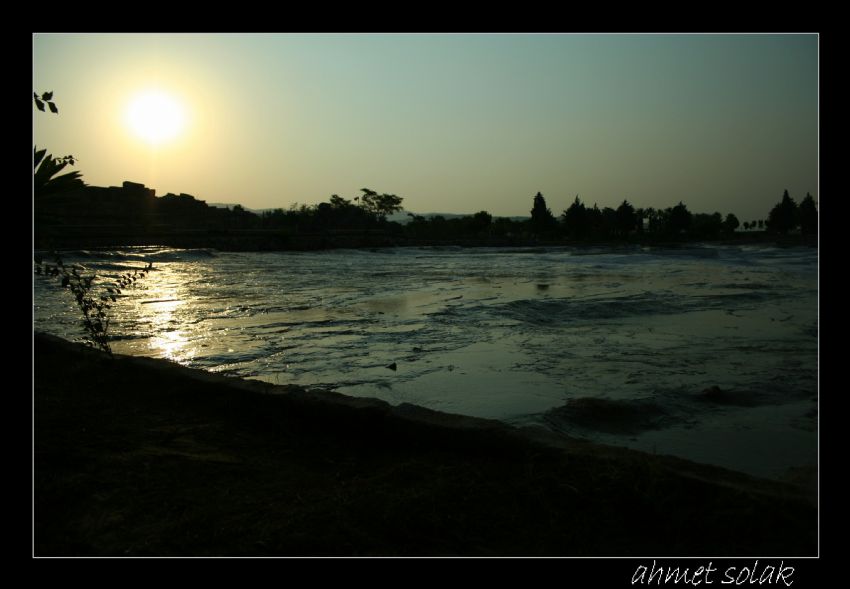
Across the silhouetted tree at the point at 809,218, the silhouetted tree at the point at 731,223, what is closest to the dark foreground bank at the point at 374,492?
the silhouetted tree at the point at 809,218

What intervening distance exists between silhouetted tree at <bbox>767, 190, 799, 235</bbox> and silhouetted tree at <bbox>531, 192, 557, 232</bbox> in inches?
985

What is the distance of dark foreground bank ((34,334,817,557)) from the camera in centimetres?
208

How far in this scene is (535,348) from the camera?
648cm

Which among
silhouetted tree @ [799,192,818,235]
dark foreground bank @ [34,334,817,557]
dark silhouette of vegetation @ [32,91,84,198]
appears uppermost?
silhouetted tree @ [799,192,818,235]

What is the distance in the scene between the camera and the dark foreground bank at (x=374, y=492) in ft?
6.81

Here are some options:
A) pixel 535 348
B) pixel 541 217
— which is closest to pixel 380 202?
pixel 541 217

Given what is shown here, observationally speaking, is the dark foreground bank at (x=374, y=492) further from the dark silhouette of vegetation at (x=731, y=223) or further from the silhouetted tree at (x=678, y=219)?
the dark silhouette of vegetation at (x=731, y=223)

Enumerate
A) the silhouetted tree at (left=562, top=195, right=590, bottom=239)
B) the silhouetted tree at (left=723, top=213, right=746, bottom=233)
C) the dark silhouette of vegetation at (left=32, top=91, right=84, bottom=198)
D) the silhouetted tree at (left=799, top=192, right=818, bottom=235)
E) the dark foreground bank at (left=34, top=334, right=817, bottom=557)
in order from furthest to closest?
the silhouetted tree at (left=723, top=213, right=746, bottom=233) → the silhouetted tree at (left=562, top=195, right=590, bottom=239) → the silhouetted tree at (left=799, top=192, right=818, bottom=235) → the dark silhouette of vegetation at (left=32, top=91, right=84, bottom=198) → the dark foreground bank at (left=34, top=334, right=817, bottom=557)

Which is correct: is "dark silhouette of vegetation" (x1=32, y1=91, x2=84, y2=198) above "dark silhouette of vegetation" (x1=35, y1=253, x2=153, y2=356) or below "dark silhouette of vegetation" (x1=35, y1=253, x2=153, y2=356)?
above

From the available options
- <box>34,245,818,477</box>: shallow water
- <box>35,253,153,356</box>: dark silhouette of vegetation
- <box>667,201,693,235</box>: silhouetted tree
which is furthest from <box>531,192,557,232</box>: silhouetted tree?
<box>35,253,153,356</box>: dark silhouette of vegetation

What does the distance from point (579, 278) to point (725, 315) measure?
8.05 meters

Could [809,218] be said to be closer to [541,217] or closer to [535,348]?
[541,217]

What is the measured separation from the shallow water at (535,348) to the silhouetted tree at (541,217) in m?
58.8

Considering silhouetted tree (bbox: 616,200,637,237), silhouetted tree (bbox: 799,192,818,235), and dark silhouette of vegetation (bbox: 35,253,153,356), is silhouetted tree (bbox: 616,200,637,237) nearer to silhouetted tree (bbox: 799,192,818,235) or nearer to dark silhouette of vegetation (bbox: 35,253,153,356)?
silhouetted tree (bbox: 799,192,818,235)
